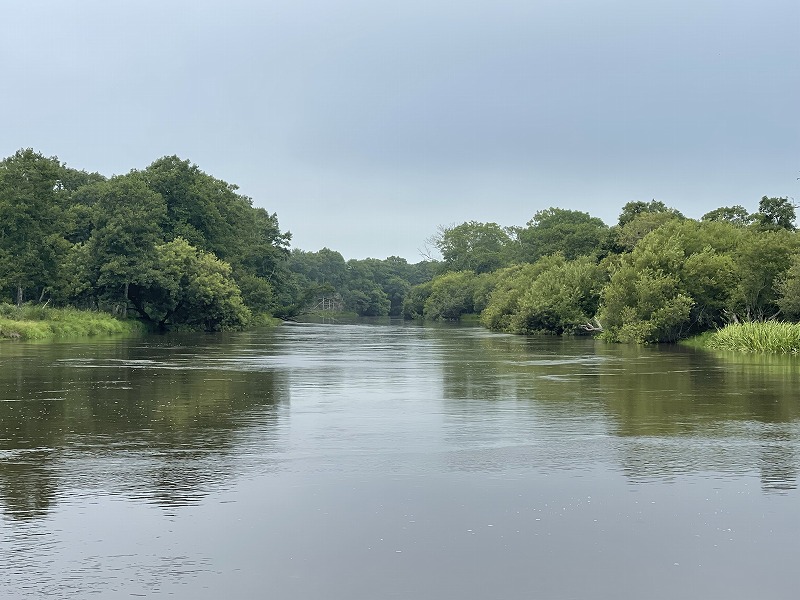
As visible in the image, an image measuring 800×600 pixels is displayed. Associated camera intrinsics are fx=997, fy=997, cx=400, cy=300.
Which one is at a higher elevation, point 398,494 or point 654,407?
point 654,407

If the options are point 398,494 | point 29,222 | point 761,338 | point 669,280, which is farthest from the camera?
point 29,222

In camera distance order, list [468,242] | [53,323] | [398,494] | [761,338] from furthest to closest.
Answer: [468,242]
[53,323]
[761,338]
[398,494]

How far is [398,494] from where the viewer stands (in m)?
11.5

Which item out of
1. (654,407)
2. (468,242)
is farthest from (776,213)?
(468,242)

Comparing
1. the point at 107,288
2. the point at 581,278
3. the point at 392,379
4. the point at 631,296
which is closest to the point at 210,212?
the point at 107,288

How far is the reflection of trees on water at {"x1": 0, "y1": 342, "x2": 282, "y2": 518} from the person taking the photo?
11961 millimetres

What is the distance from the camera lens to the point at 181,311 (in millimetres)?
86688

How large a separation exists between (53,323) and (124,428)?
5064 centimetres

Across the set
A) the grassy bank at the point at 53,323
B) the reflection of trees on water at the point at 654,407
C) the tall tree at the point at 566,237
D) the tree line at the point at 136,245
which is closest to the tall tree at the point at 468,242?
the tall tree at the point at 566,237

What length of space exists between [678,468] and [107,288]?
71479 mm

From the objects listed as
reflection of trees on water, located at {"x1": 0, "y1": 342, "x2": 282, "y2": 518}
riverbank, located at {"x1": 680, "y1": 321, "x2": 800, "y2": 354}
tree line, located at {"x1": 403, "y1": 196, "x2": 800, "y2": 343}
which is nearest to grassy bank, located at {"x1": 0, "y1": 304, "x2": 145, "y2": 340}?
reflection of trees on water, located at {"x1": 0, "y1": 342, "x2": 282, "y2": 518}

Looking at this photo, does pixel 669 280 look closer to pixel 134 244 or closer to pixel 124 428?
pixel 134 244

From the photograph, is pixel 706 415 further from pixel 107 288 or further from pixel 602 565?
pixel 107 288

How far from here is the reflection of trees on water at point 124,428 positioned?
1196 centimetres
